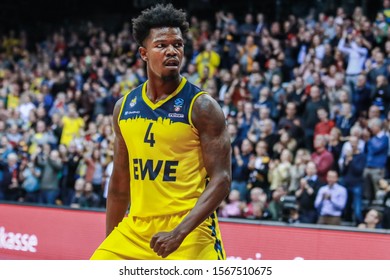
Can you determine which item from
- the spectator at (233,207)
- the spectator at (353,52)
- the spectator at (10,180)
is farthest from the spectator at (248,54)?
the spectator at (10,180)

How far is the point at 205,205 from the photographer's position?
482 cm

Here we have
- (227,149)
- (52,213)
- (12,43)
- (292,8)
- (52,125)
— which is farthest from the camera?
(12,43)

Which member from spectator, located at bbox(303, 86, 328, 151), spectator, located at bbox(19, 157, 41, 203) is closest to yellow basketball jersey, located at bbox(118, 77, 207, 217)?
spectator, located at bbox(303, 86, 328, 151)

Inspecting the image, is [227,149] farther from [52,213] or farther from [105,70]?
[105,70]

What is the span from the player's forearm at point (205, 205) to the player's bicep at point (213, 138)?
7 centimetres

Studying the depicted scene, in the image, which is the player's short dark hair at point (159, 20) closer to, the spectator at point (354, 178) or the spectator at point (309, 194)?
the spectator at point (309, 194)

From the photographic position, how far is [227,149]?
5.01 metres

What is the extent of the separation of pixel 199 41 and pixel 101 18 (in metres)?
7.12

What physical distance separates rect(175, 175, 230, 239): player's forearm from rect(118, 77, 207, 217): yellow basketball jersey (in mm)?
215

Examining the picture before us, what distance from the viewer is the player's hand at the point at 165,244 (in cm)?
468

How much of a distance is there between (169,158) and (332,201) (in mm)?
6707

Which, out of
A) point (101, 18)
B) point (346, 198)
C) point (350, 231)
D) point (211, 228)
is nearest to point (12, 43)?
point (101, 18)

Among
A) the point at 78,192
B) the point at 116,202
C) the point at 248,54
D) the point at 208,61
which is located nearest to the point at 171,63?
the point at 116,202

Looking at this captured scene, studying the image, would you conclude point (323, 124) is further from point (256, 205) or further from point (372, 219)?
point (372, 219)
